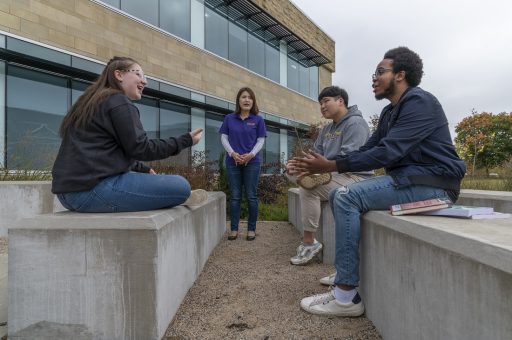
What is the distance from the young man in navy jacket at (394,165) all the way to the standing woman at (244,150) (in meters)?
2.23

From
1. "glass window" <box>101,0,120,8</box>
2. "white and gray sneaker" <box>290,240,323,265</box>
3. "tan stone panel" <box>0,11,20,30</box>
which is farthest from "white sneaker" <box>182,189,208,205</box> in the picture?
"glass window" <box>101,0,120,8</box>

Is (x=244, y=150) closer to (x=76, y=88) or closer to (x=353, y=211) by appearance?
(x=353, y=211)

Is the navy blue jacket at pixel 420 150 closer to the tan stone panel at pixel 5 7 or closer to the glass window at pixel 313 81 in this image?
the tan stone panel at pixel 5 7

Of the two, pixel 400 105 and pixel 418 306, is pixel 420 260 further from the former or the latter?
pixel 400 105

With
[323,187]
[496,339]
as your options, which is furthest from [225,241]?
[496,339]

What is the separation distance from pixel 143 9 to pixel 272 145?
8.82 meters

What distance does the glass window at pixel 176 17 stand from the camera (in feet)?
39.5

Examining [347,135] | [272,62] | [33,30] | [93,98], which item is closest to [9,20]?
[33,30]

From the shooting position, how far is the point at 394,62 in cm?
243

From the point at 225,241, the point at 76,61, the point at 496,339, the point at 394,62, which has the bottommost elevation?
the point at 225,241

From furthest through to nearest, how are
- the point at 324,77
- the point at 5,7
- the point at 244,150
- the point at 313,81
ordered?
the point at 324,77 < the point at 313,81 < the point at 5,7 < the point at 244,150

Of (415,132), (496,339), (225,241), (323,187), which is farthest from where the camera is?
(225,241)

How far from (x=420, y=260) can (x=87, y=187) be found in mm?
1849

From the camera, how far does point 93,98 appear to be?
2.33 metres
